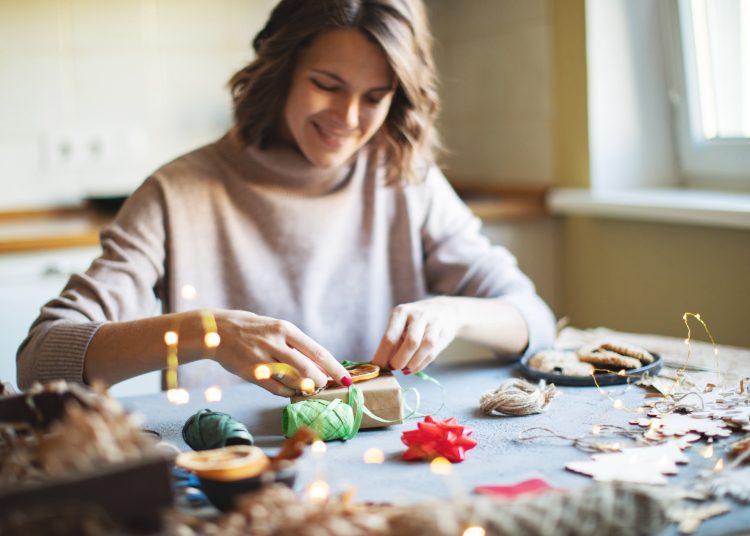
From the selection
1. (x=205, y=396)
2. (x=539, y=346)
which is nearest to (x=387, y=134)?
(x=539, y=346)

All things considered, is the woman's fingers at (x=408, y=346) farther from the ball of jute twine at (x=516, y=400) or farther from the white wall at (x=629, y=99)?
the white wall at (x=629, y=99)

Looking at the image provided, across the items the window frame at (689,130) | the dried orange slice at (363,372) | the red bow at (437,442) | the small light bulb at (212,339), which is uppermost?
the window frame at (689,130)

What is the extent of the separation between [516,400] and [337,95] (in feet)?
2.02

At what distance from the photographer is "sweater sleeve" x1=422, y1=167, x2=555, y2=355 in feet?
4.83

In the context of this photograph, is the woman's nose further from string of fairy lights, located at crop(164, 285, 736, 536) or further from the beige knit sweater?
string of fairy lights, located at crop(164, 285, 736, 536)

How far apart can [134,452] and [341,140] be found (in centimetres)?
89

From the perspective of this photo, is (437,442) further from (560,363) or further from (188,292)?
(188,292)

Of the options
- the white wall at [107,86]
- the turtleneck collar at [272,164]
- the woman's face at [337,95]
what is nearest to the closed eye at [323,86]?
the woman's face at [337,95]

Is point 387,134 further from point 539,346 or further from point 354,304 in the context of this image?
point 539,346

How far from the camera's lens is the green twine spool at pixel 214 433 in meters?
0.94

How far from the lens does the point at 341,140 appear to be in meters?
1.45

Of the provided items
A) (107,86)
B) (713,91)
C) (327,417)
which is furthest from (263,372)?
(107,86)

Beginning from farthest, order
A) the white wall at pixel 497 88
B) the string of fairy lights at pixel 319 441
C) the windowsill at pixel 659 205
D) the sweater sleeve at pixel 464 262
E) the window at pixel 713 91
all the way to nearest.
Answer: the white wall at pixel 497 88
the window at pixel 713 91
the windowsill at pixel 659 205
the sweater sleeve at pixel 464 262
the string of fairy lights at pixel 319 441

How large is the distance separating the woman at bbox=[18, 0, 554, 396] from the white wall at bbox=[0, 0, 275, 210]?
120 centimetres
